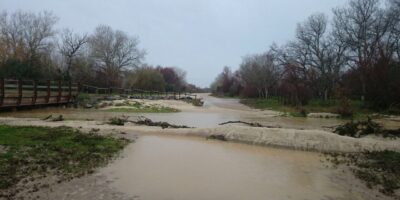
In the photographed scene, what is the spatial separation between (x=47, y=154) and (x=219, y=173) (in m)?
4.46

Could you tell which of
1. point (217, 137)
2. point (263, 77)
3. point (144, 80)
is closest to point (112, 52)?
point (144, 80)

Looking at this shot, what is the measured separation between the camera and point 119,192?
786cm

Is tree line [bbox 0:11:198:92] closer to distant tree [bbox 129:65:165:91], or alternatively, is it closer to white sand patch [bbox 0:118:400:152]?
distant tree [bbox 129:65:165:91]

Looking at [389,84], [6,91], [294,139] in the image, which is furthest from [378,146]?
[389,84]

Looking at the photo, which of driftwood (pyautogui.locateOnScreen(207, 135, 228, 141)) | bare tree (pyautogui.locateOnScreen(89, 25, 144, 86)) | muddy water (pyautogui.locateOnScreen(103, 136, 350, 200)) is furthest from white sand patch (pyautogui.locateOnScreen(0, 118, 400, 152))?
bare tree (pyautogui.locateOnScreen(89, 25, 144, 86))

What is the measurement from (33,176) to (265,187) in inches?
188

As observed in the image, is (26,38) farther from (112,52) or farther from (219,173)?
(219,173)

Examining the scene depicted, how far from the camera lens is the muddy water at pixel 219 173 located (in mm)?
8094

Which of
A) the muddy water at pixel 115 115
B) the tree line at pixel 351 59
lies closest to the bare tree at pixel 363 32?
the tree line at pixel 351 59

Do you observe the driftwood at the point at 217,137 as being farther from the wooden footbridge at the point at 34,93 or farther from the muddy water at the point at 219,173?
the wooden footbridge at the point at 34,93

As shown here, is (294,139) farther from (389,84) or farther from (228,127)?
(389,84)

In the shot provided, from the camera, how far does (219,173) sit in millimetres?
9906

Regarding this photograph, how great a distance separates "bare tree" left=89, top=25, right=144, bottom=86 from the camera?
Result: 229ft

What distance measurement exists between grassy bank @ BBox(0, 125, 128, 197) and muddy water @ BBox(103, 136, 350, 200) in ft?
2.16
